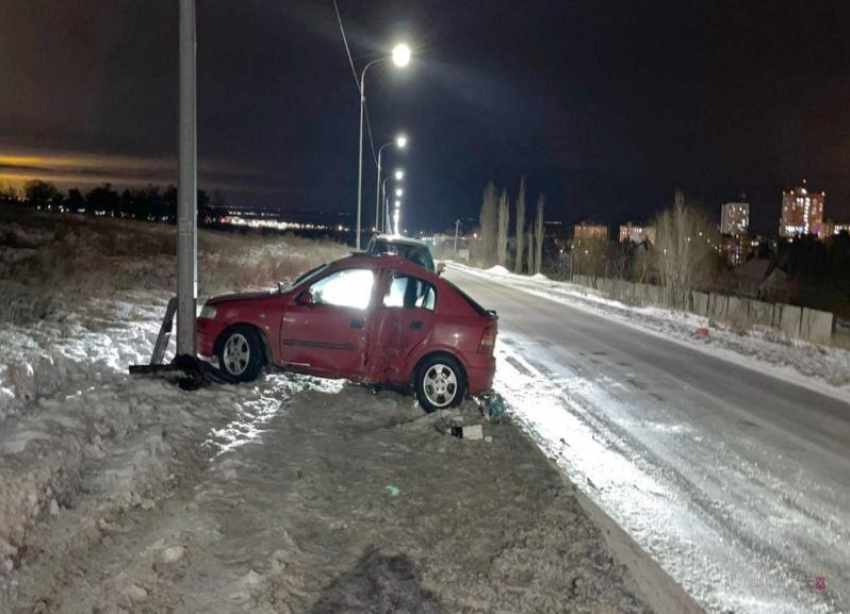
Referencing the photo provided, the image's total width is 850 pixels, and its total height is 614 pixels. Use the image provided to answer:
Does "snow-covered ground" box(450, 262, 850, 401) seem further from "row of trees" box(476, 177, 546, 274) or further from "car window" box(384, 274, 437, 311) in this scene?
"row of trees" box(476, 177, 546, 274)

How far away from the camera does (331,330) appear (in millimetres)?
9562

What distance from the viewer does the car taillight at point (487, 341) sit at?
31.2 feet

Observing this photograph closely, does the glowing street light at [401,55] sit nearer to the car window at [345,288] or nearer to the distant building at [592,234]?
the car window at [345,288]

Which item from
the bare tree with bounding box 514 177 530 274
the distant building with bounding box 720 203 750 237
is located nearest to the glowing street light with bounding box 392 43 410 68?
the bare tree with bounding box 514 177 530 274

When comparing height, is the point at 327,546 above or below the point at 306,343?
below

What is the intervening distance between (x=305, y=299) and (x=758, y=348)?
13.3 metres

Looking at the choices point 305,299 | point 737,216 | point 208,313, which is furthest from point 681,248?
point 737,216

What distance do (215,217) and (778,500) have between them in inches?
5482

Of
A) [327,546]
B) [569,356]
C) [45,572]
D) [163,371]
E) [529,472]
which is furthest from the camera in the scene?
[569,356]

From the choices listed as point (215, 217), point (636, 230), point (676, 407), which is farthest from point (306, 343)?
point (215, 217)

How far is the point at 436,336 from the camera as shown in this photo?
9.45 meters

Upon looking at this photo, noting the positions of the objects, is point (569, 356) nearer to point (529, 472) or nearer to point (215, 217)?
point (529, 472)

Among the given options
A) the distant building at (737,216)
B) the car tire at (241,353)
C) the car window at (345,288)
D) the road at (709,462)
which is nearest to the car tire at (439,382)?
the road at (709,462)

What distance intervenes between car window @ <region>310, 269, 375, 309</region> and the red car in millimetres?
13
